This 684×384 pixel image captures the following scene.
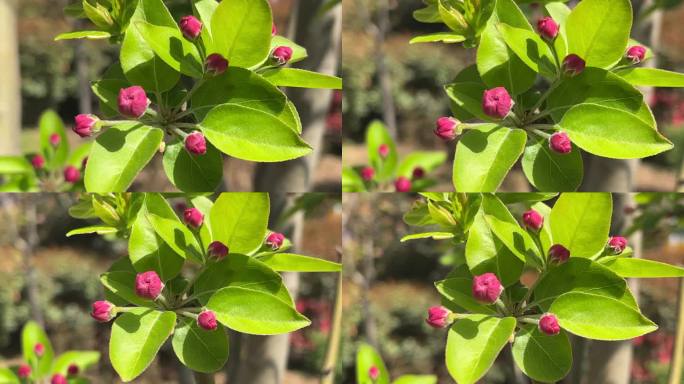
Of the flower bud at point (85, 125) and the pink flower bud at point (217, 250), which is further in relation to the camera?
the pink flower bud at point (217, 250)

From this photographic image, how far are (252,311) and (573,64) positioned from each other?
553 millimetres

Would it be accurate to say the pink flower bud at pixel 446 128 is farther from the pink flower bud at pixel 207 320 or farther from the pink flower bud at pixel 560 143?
the pink flower bud at pixel 207 320

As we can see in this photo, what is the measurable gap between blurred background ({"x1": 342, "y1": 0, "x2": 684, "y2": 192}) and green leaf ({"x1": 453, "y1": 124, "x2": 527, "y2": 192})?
256 cm

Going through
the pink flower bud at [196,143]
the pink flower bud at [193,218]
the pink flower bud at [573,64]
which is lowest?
the pink flower bud at [193,218]

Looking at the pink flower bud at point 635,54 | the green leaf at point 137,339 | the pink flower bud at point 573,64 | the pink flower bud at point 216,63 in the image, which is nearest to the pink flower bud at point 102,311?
the green leaf at point 137,339

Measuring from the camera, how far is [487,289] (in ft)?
3.33

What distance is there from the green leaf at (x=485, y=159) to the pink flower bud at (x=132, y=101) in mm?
407

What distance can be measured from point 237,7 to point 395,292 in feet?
10.4

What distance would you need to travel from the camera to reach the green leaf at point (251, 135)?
0.99m

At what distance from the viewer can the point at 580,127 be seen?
101 cm

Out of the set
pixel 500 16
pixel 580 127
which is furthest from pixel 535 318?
pixel 500 16

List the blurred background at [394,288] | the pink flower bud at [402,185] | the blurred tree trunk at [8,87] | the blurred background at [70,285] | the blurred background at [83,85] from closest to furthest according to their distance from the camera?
the pink flower bud at [402,185] < the blurred background at [83,85] < the blurred tree trunk at [8,87] < the blurred background at [394,288] < the blurred background at [70,285]

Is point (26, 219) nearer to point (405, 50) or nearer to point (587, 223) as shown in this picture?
point (405, 50)

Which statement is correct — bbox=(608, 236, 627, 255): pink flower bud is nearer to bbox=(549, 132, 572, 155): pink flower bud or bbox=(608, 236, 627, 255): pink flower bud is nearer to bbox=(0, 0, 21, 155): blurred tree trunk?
bbox=(549, 132, 572, 155): pink flower bud
